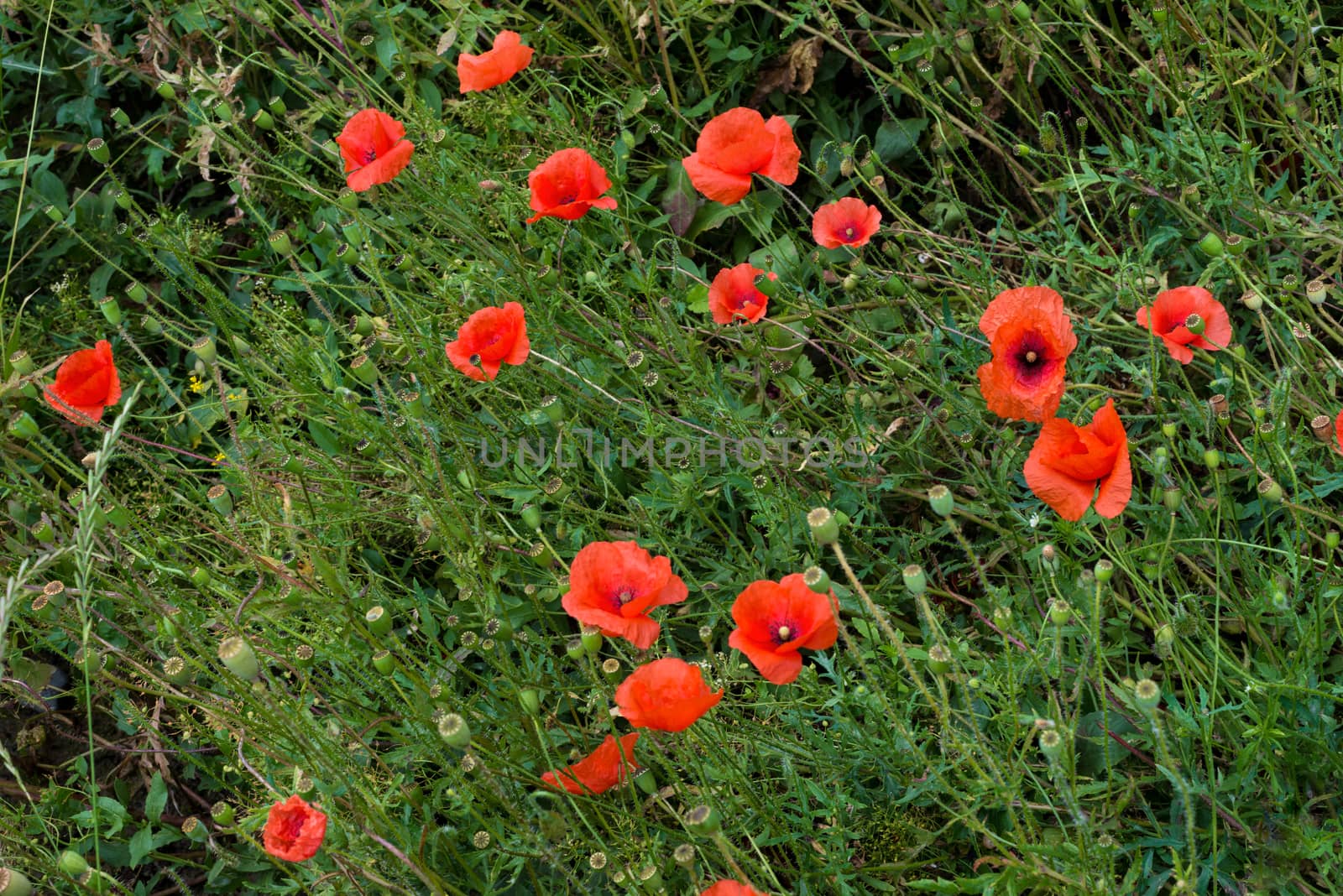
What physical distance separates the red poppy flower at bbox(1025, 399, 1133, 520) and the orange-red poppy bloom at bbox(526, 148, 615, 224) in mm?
971

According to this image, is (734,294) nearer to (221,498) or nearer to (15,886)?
(221,498)

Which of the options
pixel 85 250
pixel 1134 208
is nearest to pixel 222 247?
pixel 85 250

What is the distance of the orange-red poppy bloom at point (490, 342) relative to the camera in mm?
2090

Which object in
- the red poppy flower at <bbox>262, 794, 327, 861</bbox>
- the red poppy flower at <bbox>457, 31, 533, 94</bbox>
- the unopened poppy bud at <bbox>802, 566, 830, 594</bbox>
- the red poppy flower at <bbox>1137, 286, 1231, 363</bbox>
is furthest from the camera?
the red poppy flower at <bbox>457, 31, 533, 94</bbox>

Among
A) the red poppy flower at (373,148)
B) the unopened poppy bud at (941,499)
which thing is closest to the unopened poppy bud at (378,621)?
the unopened poppy bud at (941,499)

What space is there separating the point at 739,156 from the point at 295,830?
133 centimetres

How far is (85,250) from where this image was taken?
346cm

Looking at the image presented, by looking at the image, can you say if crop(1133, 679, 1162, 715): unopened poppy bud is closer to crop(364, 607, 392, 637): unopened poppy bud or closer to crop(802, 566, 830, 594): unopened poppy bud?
crop(802, 566, 830, 594): unopened poppy bud

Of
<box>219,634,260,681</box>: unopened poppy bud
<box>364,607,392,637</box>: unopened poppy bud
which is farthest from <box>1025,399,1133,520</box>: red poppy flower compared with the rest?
<box>219,634,260,681</box>: unopened poppy bud

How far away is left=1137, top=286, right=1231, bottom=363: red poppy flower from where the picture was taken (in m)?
1.92

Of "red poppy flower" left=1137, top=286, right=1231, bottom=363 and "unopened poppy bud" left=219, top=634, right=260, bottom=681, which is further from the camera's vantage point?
"red poppy flower" left=1137, top=286, right=1231, bottom=363

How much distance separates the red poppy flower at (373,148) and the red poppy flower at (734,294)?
0.62 meters

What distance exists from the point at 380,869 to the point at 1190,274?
1.88 m

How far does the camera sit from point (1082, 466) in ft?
5.33
